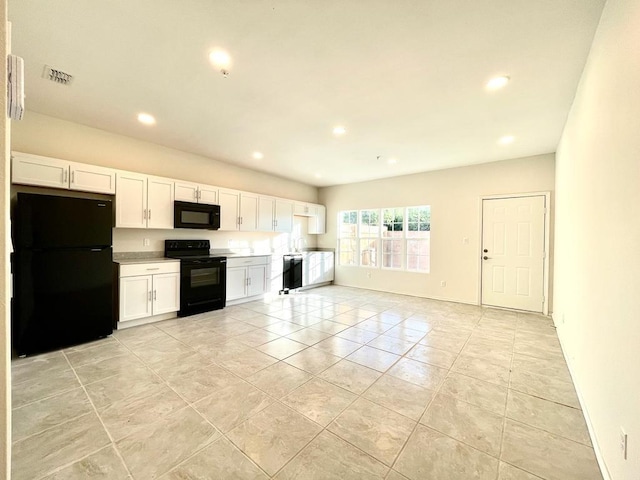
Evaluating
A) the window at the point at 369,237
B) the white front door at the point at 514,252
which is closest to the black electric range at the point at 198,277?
the window at the point at 369,237

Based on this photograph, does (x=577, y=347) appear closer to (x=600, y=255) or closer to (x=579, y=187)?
(x=600, y=255)

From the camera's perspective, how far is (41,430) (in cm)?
180

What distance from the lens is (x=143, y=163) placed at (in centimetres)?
420

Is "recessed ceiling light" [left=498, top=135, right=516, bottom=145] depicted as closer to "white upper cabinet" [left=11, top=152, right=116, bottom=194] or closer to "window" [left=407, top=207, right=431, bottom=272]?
"window" [left=407, top=207, right=431, bottom=272]

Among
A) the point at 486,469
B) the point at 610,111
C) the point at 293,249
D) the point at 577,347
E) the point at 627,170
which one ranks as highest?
the point at 610,111

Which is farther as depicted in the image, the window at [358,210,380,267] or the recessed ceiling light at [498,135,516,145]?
the window at [358,210,380,267]

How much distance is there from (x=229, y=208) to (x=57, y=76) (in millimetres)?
2805

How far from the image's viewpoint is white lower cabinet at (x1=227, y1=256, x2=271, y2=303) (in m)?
4.91

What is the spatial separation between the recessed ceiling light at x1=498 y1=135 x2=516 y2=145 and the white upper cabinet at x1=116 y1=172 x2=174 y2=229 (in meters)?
4.96

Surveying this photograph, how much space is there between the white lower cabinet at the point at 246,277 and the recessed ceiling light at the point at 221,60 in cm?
319

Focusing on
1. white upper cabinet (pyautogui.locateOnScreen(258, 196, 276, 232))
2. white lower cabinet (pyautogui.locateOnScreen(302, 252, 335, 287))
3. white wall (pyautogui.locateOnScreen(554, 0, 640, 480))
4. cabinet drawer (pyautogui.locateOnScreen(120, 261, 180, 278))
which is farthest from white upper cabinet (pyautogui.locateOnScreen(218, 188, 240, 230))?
white wall (pyautogui.locateOnScreen(554, 0, 640, 480))

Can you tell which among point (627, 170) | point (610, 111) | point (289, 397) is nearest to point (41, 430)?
point (289, 397)

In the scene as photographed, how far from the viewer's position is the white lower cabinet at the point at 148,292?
11.8 ft

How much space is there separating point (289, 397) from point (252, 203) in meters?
4.00
